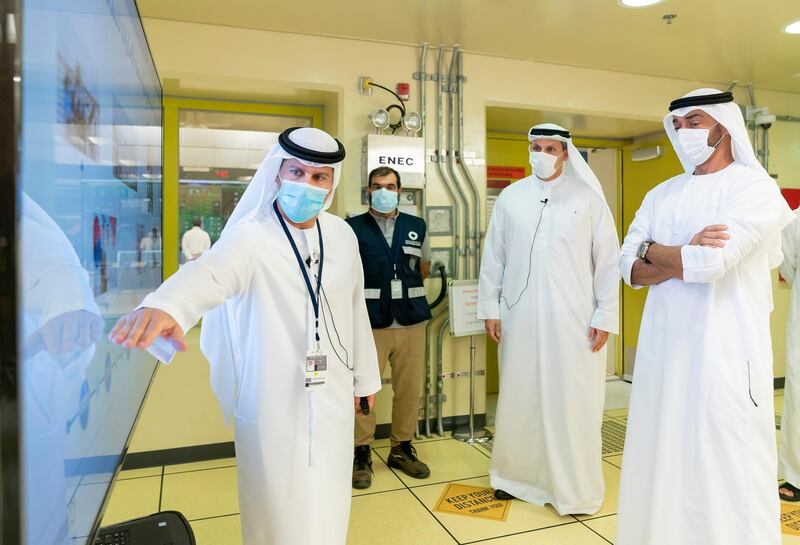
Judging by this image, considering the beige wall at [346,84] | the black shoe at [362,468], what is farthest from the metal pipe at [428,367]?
the black shoe at [362,468]

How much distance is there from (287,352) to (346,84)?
2568mm

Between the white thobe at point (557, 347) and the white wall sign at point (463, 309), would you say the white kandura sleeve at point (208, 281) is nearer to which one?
the white thobe at point (557, 347)

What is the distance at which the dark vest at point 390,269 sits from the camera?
337 centimetres

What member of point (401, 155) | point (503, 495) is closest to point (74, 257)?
point (503, 495)

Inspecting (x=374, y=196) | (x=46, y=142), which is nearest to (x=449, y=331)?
(x=374, y=196)

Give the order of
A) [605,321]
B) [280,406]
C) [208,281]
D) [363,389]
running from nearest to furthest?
[208,281]
[280,406]
[363,389]
[605,321]

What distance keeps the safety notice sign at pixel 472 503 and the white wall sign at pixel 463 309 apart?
103 cm

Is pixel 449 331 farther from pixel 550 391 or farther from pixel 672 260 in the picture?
pixel 672 260

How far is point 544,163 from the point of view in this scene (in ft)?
9.74

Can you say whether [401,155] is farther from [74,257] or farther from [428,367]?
[74,257]

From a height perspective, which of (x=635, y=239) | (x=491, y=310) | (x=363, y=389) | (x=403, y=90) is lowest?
(x=363, y=389)

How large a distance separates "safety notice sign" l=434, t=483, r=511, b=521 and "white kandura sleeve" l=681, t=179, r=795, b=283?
1622 mm

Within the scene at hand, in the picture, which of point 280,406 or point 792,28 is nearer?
point 280,406

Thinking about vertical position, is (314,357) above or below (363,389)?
above
